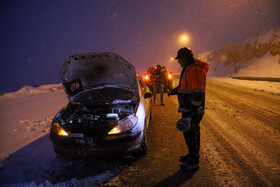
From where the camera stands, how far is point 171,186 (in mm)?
2162

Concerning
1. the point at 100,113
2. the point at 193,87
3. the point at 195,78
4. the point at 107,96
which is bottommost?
the point at 100,113

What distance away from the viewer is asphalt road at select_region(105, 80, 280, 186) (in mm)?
2254

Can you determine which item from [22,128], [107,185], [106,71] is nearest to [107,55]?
[106,71]

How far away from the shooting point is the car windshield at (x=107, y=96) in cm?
327

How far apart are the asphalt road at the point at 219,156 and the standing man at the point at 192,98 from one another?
0.30 m

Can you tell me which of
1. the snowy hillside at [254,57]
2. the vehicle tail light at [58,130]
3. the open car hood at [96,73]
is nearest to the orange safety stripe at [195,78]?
the open car hood at [96,73]

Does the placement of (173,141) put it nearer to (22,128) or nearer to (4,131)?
(22,128)

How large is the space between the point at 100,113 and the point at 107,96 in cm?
84

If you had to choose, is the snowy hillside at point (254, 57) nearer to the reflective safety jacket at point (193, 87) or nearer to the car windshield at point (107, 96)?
the reflective safety jacket at point (193, 87)

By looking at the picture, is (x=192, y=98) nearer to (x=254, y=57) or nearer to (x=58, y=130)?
(x=58, y=130)

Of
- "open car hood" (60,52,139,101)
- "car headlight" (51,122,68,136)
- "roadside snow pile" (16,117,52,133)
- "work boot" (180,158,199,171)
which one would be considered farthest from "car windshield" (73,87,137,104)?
"roadside snow pile" (16,117,52,133)

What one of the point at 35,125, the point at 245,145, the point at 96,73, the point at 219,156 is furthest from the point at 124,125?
the point at 35,125

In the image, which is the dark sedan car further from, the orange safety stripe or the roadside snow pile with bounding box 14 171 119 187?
the orange safety stripe

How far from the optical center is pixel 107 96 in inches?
139
